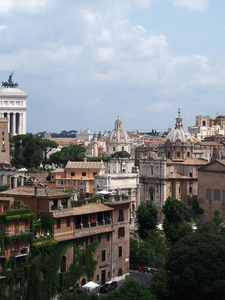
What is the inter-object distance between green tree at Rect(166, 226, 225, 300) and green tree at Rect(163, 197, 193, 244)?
12.6 meters

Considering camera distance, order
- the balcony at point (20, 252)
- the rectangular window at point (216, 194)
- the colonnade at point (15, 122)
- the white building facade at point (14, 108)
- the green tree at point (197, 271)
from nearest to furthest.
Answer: the balcony at point (20, 252)
the green tree at point (197, 271)
the rectangular window at point (216, 194)
the white building facade at point (14, 108)
the colonnade at point (15, 122)

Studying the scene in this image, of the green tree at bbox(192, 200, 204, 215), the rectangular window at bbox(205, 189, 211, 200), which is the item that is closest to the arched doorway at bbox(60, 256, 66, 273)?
the rectangular window at bbox(205, 189, 211, 200)

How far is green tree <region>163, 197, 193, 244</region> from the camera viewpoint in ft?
197

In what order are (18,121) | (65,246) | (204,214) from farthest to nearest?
(18,121) < (204,214) < (65,246)

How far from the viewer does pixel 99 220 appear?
48.5 m

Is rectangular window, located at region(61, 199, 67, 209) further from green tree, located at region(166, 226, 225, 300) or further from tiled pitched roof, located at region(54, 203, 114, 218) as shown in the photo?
green tree, located at region(166, 226, 225, 300)

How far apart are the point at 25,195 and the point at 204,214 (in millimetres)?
38646

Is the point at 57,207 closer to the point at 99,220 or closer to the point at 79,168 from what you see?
the point at 99,220

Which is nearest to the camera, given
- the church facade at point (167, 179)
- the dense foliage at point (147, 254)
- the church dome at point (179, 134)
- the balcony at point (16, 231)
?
the balcony at point (16, 231)

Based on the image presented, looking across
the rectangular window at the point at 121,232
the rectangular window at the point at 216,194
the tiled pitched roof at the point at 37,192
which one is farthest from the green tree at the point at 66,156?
the tiled pitched roof at the point at 37,192

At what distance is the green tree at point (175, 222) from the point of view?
59.9 metres

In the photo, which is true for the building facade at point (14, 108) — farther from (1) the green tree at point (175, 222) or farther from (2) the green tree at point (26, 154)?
(1) the green tree at point (175, 222)

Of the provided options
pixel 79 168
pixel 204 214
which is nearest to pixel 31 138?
pixel 79 168

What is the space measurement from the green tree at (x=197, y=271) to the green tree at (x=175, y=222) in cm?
1263
